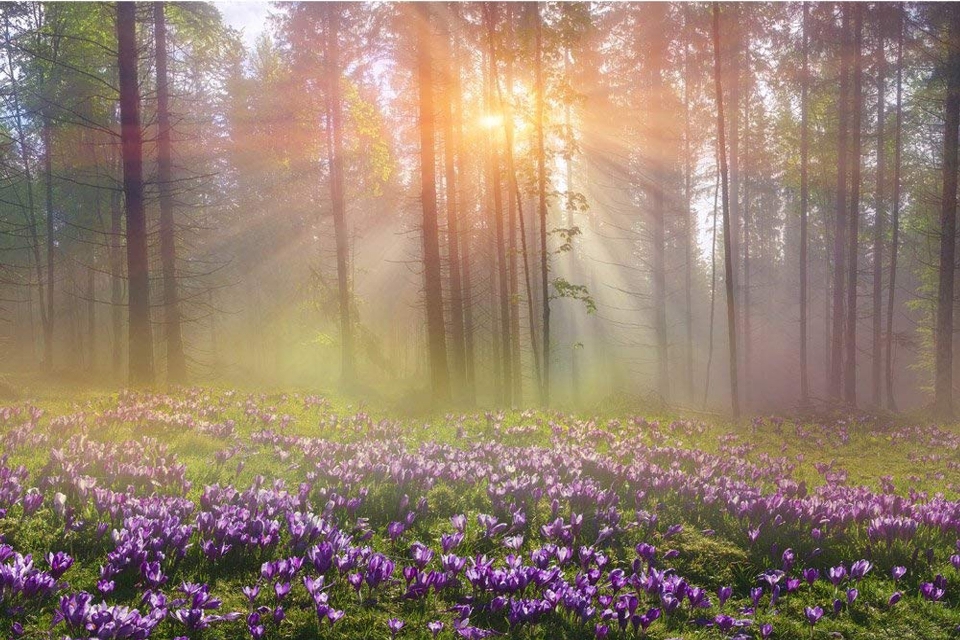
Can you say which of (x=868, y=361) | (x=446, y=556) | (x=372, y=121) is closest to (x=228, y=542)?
(x=446, y=556)

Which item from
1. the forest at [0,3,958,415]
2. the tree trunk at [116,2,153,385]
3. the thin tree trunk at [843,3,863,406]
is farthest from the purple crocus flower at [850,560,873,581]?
the thin tree trunk at [843,3,863,406]

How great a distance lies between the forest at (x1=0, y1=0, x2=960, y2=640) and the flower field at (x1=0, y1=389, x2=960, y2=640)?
32 mm

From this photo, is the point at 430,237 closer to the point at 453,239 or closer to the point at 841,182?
the point at 453,239

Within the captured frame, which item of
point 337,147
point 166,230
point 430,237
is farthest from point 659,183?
point 166,230

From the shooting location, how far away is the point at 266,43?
34.5 metres

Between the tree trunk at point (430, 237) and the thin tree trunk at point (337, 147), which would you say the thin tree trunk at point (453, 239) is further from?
the thin tree trunk at point (337, 147)

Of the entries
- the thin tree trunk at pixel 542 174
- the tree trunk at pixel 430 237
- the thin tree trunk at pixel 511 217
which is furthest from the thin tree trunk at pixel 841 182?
the tree trunk at pixel 430 237

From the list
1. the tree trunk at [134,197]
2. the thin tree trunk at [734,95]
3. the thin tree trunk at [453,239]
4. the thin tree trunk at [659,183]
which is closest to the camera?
the tree trunk at [134,197]

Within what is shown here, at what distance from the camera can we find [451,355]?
21.5 m

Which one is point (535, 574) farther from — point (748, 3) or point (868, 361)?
point (868, 361)

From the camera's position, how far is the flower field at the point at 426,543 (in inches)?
153

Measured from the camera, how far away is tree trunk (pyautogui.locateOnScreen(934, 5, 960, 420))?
1861cm

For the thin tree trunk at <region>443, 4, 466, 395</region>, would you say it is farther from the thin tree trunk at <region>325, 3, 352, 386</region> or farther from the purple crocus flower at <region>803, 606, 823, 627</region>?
the purple crocus flower at <region>803, 606, 823, 627</region>

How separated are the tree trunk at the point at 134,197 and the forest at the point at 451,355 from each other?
0.07 m
